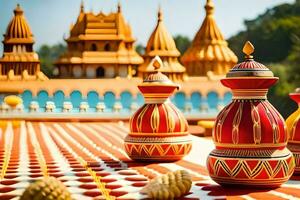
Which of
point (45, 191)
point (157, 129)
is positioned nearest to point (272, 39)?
point (157, 129)

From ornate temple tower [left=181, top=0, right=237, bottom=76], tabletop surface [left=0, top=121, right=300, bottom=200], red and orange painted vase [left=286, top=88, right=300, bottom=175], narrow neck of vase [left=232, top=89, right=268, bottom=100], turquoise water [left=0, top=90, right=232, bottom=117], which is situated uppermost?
ornate temple tower [left=181, top=0, right=237, bottom=76]

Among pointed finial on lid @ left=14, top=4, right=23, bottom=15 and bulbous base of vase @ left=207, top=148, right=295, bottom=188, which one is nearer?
bulbous base of vase @ left=207, top=148, right=295, bottom=188

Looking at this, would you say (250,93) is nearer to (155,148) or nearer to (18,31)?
(155,148)

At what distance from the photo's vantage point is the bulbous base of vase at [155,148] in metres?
8.48

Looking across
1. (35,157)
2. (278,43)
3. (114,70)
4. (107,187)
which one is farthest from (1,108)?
(278,43)

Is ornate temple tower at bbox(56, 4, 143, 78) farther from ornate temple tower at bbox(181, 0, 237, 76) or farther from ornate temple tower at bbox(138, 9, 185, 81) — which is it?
ornate temple tower at bbox(181, 0, 237, 76)

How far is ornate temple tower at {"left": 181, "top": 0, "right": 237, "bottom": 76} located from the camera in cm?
2739

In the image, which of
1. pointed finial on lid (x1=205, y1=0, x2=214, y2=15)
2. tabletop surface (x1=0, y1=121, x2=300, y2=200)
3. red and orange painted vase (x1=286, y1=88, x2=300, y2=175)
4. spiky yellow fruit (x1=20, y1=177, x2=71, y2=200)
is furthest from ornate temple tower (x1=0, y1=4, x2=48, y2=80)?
spiky yellow fruit (x1=20, y1=177, x2=71, y2=200)

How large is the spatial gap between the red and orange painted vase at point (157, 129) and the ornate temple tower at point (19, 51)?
58.4 ft

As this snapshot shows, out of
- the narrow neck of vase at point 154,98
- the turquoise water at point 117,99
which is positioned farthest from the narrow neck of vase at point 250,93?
the turquoise water at point 117,99

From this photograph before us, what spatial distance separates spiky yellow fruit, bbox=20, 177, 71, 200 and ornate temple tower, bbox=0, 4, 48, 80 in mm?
21363

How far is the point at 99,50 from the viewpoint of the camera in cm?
2805

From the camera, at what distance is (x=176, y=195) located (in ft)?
18.5

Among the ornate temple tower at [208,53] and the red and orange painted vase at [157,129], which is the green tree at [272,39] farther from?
the red and orange painted vase at [157,129]
